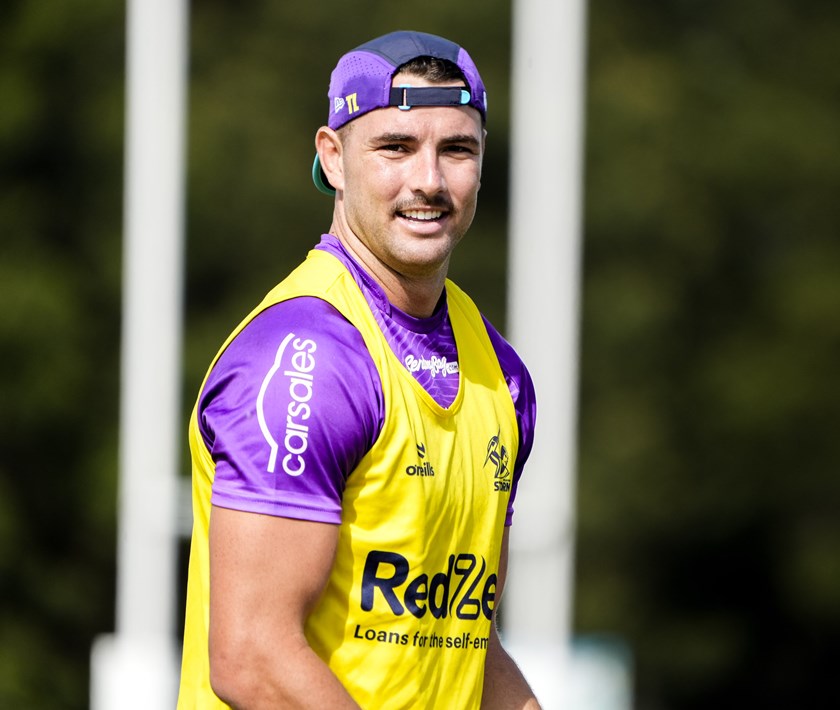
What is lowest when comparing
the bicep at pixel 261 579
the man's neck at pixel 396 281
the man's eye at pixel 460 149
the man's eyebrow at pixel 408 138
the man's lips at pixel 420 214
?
the bicep at pixel 261 579

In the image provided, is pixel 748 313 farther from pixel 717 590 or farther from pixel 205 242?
pixel 205 242

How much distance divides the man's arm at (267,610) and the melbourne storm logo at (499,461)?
1.54ft

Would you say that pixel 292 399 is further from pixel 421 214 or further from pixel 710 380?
pixel 710 380

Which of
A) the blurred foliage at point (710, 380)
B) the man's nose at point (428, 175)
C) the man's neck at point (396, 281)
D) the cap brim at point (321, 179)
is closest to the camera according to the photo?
the man's nose at point (428, 175)

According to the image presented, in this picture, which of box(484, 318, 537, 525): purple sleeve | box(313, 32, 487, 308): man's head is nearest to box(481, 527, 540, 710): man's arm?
box(484, 318, 537, 525): purple sleeve

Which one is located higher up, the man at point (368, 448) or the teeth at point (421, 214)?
the teeth at point (421, 214)

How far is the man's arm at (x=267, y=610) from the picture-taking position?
2.73 metres

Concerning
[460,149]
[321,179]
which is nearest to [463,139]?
[460,149]

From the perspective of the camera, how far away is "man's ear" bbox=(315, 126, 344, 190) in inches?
125

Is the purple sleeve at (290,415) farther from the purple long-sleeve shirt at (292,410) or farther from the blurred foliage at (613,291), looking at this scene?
the blurred foliage at (613,291)

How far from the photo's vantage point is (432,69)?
3.06 m

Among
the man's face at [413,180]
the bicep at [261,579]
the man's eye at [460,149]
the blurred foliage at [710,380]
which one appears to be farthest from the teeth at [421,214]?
the blurred foliage at [710,380]

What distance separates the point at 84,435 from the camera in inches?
685

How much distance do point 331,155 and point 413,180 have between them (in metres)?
0.25
